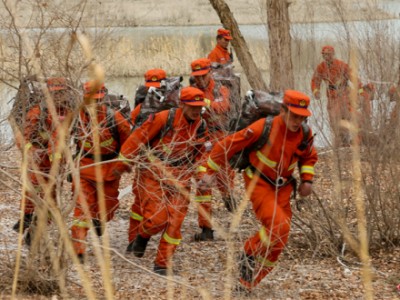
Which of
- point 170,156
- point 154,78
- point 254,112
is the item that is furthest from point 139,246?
point 254,112

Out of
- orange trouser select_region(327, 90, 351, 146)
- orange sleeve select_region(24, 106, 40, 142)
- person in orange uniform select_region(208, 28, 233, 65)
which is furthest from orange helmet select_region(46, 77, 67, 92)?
person in orange uniform select_region(208, 28, 233, 65)

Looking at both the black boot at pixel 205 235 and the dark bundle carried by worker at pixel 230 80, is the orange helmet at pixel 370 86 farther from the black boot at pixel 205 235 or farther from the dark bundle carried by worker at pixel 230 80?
the black boot at pixel 205 235

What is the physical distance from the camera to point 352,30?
26.9 feet

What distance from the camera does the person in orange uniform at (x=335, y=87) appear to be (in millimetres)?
7348

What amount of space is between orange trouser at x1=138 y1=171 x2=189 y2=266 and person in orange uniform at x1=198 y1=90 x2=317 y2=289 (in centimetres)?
66

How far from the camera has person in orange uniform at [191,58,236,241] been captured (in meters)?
7.47

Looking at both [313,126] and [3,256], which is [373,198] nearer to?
[313,126]

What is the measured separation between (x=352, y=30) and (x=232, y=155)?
2.23m

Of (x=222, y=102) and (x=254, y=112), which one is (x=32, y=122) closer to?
(x=254, y=112)

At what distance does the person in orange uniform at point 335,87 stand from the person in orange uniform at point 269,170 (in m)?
0.53

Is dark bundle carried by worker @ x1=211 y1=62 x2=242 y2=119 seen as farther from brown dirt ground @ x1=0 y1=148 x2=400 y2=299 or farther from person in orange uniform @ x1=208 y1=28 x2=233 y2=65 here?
person in orange uniform @ x1=208 y1=28 x2=233 y2=65

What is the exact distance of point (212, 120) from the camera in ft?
26.8

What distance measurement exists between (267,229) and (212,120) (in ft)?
5.99

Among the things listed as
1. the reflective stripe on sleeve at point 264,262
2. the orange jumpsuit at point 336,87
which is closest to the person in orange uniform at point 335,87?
the orange jumpsuit at point 336,87
